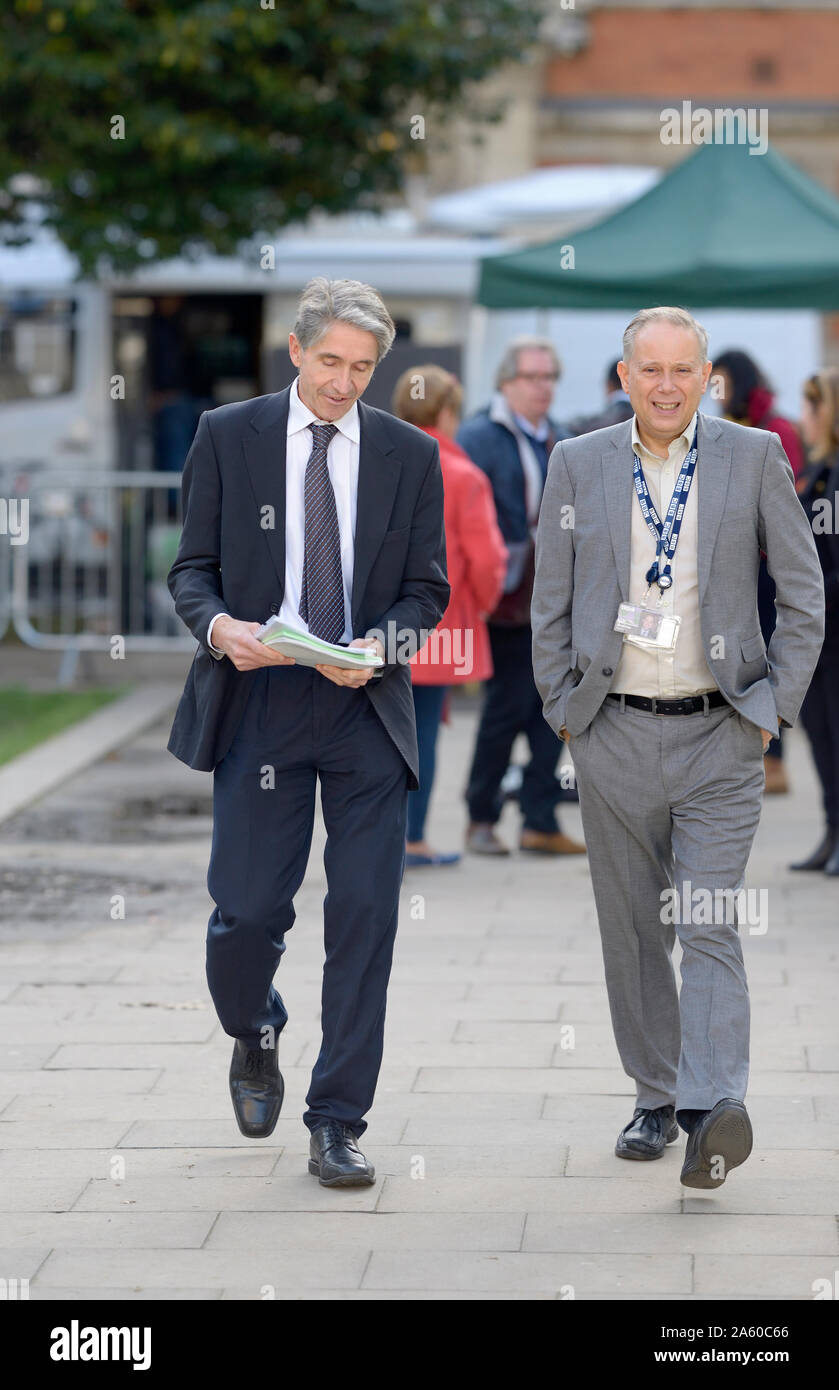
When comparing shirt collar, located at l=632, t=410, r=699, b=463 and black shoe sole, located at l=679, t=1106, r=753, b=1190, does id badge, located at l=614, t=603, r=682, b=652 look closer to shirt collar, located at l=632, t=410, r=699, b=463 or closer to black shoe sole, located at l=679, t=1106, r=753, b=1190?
shirt collar, located at l=632, t=410, r=699, b=463

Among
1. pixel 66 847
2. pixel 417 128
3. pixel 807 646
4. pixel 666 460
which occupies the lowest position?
pixel 66 847

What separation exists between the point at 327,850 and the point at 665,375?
123 cm

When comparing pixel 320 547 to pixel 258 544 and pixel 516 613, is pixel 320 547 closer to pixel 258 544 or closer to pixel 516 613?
pixel 258 544

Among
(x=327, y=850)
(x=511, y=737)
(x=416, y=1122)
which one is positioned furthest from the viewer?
(x=511, y=737)

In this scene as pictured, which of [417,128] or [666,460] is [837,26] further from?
[666,460]

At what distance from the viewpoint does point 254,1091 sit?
193 inches

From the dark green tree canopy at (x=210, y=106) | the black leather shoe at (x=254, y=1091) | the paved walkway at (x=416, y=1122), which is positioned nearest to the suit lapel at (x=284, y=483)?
the black leather shoe at (x=254, y=1091)

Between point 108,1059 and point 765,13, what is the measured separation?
68.7 feet

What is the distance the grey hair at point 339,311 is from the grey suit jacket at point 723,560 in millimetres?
498

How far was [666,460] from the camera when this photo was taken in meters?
4.67

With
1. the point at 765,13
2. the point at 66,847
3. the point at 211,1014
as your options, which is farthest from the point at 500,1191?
the point at 765,13

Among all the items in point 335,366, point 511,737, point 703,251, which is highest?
point 703,251

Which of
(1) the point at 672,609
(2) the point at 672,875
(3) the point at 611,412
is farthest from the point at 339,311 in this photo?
(3) the point at 611,412

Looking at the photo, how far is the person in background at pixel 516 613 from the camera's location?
8711mm
